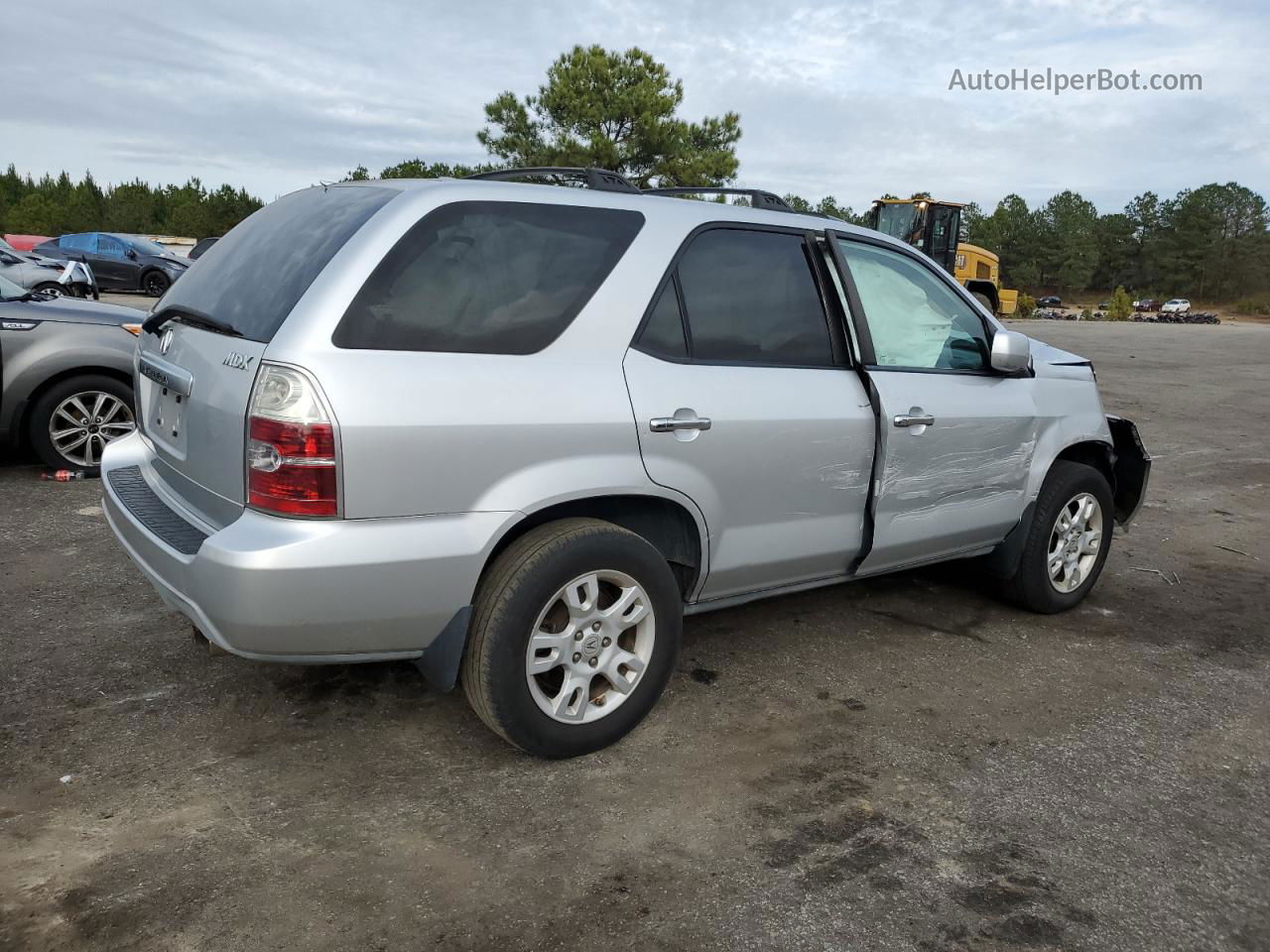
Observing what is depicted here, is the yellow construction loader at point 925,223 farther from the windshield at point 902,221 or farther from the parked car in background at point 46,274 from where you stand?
the parked car in background at point 46,274

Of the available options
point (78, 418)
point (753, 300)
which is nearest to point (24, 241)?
point (78, 418)

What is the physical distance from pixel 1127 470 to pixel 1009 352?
1.61m

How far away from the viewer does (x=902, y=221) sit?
25641mm

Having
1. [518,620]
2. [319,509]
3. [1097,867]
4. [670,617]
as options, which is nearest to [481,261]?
[319,509]

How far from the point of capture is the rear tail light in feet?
8.50

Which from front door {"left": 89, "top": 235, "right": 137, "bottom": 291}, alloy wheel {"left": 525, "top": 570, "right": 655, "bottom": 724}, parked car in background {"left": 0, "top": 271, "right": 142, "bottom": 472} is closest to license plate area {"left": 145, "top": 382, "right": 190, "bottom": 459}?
alloy wheel {"left": 525, "top": 570, "right": 655, "bottom": 724}

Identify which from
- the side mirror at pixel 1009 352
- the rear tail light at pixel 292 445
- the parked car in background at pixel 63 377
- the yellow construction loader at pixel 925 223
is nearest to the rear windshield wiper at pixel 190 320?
the rear tail light at pixel 292 445

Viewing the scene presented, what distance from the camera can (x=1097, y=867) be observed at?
107 inches

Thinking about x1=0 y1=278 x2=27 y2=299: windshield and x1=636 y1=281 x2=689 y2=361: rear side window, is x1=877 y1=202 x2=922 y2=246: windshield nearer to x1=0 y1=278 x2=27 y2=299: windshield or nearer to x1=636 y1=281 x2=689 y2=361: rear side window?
x1=0 y1=278 x2=27 y2=299: windshield

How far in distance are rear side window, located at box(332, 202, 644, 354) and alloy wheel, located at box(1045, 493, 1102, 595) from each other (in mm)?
2657

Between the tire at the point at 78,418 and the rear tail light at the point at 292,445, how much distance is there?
4.52 metres

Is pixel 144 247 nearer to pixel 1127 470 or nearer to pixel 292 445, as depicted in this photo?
pixel 1127 470

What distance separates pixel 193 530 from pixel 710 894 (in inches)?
69.2

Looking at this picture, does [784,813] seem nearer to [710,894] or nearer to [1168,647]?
[710,894]
